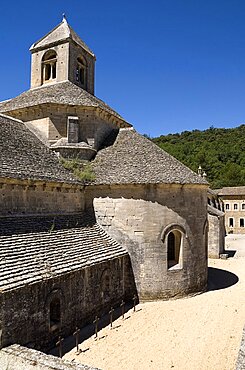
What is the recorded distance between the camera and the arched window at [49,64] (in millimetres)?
20438

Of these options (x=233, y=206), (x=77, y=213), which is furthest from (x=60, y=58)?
(x=233, y=206)

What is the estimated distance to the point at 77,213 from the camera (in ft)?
49.9

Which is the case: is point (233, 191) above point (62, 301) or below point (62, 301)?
above

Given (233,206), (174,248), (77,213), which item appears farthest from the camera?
(233,206)

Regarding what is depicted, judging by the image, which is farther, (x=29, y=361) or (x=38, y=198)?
(x=38, y=198)

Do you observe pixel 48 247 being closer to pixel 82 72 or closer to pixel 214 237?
pixel 82 72

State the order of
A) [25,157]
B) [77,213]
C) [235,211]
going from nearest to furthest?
[25,157] → [77,213] → [235,211]

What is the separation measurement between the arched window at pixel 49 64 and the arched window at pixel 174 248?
12312mm

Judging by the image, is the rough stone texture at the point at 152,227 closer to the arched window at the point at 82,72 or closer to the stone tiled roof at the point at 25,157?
the stone tiled roof at the point at 25,157

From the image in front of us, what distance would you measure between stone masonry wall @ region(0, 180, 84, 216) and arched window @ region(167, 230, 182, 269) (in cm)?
447

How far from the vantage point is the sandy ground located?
902 cm

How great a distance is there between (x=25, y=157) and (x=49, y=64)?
30.9 ft

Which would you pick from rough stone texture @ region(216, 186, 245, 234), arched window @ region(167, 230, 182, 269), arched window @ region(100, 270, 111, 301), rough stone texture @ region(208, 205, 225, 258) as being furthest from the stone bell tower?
rough stone texture @ region(216, 186, 245, 234)

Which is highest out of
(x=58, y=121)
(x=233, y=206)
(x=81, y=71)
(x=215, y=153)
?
(x=215, y=153)
